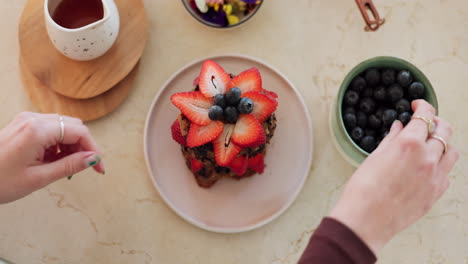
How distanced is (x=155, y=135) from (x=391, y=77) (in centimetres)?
64

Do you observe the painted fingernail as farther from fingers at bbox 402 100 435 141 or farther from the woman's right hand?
fingers at bbox 402 100 435 141

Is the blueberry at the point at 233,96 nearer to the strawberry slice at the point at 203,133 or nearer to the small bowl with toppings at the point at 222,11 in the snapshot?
the strawberry slice at the point at 203,133

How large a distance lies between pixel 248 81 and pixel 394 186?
1.31 ft

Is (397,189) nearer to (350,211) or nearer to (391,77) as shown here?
(350,211)

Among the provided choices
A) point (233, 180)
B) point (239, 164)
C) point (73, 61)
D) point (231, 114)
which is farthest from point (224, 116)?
point (73, 61)

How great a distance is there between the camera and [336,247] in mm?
734

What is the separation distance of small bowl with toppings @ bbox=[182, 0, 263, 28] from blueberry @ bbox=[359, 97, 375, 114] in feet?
1.30

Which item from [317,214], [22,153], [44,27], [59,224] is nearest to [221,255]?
[317,214]

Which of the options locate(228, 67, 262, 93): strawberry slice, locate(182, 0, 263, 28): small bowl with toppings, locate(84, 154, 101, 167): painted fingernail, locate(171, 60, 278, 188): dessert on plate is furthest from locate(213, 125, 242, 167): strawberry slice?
locate(182, 0, 263, 28): small bowl with toppings

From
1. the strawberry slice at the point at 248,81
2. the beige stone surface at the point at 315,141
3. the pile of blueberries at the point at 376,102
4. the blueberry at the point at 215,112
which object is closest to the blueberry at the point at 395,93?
the pile of blueberries at the point at 376,102

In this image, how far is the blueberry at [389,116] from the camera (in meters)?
0.96

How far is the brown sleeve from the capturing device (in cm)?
73

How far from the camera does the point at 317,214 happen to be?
44.9 inches

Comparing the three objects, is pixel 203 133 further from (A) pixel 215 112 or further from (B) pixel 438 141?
(B) pixel 438 141
